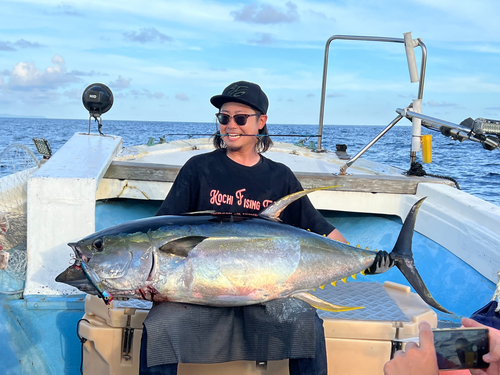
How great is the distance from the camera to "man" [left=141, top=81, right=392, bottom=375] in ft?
5.90

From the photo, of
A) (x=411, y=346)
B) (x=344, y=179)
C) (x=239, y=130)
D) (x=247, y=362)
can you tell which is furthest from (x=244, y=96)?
(x=344, y=179)

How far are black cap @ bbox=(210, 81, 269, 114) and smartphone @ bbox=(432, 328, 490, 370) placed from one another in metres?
1.57

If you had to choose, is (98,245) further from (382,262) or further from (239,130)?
(382,262)

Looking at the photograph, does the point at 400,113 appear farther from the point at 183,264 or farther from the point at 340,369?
the point at 183,264

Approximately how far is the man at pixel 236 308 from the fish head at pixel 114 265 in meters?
0.22

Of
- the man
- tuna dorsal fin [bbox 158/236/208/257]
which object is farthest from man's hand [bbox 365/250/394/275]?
tuna dorsal fin [bbox 158/236/208/257]

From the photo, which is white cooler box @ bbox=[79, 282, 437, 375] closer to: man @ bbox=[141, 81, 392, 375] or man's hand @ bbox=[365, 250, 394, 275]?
man @ bbox=[141, 81, 392, 375]

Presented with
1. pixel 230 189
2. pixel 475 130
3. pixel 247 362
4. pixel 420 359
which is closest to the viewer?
pixel 420 359

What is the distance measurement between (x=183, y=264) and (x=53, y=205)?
1512mm

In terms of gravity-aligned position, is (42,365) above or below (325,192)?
below

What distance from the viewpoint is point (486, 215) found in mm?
3264

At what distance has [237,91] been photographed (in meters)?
2.45

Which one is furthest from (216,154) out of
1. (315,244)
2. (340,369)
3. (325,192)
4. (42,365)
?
(325,192)

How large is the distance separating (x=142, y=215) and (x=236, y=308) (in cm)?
299
